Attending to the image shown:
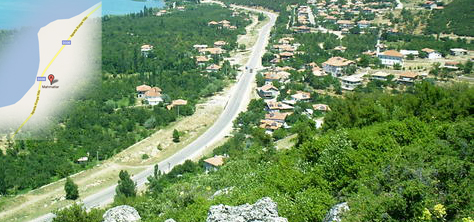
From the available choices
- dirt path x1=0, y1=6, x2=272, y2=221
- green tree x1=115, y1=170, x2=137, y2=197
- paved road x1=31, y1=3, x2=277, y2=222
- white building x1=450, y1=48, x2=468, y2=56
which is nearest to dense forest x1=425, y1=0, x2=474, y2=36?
white building x1=450, y1=48, x2=468, y2=56

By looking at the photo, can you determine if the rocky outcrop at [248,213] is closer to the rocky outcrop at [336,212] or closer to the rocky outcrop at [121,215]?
the rocky outcrop at [336,212]

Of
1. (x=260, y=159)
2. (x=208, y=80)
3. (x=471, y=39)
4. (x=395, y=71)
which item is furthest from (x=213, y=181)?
(x=471, y=39)

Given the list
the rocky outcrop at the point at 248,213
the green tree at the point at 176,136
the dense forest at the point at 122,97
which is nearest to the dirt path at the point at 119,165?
the green tree at the point at 176,136

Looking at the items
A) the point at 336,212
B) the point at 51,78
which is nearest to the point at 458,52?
the point at 336,212

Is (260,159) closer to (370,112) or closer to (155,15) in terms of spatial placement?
(370,112)

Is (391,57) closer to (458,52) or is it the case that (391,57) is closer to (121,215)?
(458,52)
